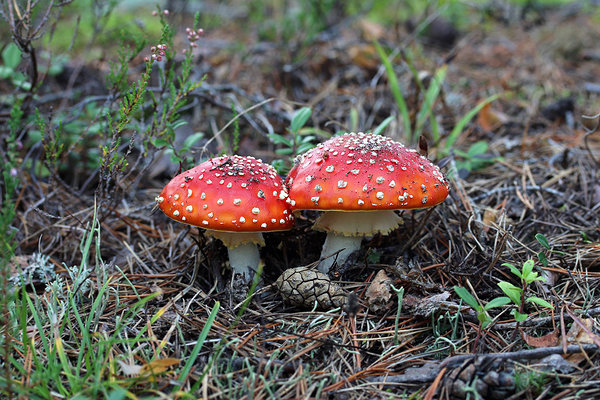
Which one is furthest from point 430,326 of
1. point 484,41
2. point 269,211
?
point 484,41

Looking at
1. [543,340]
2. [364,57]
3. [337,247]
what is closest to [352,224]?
Result: [337,247]

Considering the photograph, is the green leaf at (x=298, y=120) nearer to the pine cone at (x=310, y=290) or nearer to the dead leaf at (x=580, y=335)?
the pine cone at (x=310, y=290)

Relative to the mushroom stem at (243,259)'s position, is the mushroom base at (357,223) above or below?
above

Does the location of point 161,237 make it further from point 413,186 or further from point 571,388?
point 571,388

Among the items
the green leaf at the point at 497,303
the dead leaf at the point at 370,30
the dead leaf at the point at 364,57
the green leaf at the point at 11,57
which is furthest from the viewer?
the dead leaf at the point at 370,30

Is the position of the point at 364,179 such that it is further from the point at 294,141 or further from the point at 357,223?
the point at 294,141

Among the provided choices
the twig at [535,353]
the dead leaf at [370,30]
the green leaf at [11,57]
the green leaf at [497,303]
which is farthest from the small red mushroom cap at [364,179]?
the dead leaf at [370,30]

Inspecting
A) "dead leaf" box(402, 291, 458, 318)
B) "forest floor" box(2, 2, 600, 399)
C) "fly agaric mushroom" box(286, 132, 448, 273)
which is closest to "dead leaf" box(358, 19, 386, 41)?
"forest floor" box(2, 2, 600, 399)
